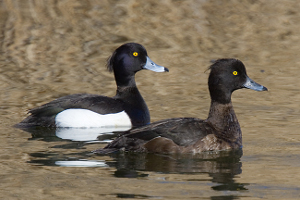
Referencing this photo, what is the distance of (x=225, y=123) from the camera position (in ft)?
25.6

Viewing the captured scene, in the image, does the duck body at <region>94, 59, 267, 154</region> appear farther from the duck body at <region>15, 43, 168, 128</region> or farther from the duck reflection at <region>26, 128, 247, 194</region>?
the duck body at <region>15, 43, 168, 128</region>

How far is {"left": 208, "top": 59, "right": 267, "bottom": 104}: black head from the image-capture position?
7820 mm

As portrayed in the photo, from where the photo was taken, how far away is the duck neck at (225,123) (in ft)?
25.1

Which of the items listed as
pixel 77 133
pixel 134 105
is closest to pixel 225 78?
pixel 134 105

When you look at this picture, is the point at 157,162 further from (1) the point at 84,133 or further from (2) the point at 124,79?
(2) the point at 124,79

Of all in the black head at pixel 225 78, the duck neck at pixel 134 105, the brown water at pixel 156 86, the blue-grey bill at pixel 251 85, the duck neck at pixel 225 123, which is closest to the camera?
the brown water at pixel 156 86

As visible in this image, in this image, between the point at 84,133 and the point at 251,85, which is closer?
the point at 251,85

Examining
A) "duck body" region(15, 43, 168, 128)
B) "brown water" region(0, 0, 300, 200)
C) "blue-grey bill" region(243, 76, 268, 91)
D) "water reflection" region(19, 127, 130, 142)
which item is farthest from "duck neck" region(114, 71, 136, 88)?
"blue-grey bill" region(243, 76, 268, 91)

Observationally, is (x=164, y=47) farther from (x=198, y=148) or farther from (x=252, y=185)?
(x=252, y=185)

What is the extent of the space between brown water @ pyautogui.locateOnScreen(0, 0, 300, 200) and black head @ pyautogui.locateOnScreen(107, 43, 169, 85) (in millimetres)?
719

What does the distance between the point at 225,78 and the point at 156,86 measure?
12.9 ft

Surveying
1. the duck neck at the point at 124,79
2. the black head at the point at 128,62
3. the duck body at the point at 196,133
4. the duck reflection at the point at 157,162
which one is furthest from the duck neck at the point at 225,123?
the duck neck at the point at 124,79

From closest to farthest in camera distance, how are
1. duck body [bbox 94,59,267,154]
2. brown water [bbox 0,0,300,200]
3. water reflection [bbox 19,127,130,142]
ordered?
brown water [bbox 0,0,300,200], duck body [bbox 94,59,267,154], water reflection [bbox 19,127,130,142]

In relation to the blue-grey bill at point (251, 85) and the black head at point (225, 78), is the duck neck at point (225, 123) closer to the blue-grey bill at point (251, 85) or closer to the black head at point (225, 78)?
the black head at point (225, 78)
